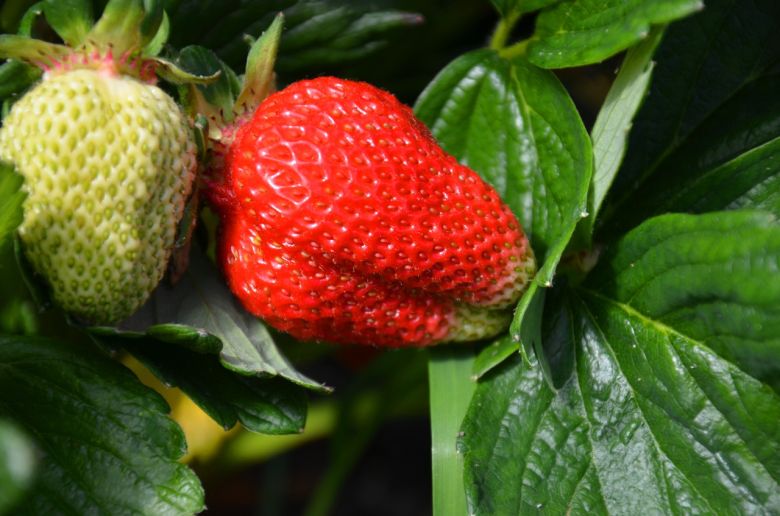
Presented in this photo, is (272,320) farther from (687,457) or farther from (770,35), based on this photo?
(770,35)

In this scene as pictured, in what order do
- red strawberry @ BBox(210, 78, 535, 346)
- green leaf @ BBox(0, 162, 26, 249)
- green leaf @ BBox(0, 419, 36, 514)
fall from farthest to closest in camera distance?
red strawberry @ BBox(210, 78, 535, 346) → green leaf @ BBox(0, 162, 26, 249) → green leaf @ BBox(0, 419, 36, 514)

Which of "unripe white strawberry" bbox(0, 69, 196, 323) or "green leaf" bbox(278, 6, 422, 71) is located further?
"green leaf" bbox(278, 6, 422, 71)

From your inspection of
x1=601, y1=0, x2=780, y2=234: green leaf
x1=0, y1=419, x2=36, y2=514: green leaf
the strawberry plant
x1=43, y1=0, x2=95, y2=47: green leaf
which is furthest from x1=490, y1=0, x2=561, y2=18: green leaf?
x1=0, y1=419, x2=36, y2=514: green leaf

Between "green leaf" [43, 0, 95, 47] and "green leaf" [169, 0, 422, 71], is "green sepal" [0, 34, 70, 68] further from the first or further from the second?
"green leaf" [169, 0, 422, 71]

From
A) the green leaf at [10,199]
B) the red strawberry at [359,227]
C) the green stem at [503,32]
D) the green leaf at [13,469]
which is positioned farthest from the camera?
the green stem at [503,32]

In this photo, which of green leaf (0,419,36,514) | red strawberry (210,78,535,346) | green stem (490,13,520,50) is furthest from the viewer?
green stem (490,13,520,50)

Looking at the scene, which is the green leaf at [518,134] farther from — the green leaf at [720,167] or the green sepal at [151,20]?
the green sepal at [151,20]

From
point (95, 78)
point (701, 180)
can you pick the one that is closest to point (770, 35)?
point (701, 180)

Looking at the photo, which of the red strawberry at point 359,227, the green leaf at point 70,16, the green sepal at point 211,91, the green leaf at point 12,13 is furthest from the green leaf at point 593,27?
the green leaf at point 12,13

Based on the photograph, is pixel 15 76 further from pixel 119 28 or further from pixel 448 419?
pixel 448 419
